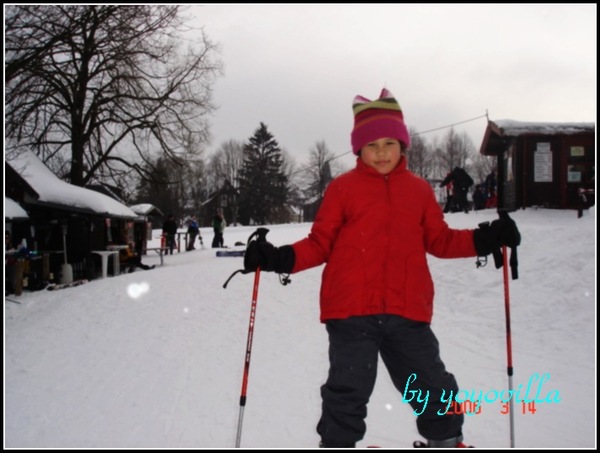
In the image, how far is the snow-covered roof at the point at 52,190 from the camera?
14.5 m

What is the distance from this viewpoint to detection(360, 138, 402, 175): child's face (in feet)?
9.20

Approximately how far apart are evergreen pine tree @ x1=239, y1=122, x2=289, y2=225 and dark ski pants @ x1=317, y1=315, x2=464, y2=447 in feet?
176

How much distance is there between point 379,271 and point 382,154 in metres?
0.71

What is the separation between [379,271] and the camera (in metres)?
2.60

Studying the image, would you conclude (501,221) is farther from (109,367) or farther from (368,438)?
(109,367)

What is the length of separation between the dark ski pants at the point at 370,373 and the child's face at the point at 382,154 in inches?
35.0

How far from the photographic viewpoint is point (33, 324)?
833 centimetres

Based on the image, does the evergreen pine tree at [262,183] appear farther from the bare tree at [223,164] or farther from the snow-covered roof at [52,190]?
the snow-covered roof at [52,190]

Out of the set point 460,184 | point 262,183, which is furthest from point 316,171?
point 460,184

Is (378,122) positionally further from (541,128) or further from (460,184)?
(460,184)

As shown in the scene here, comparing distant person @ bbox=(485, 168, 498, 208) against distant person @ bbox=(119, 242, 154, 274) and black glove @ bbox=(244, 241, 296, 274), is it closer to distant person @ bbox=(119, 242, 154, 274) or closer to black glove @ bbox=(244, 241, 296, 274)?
distant person @ bbox=(119, 242, 154, 274)

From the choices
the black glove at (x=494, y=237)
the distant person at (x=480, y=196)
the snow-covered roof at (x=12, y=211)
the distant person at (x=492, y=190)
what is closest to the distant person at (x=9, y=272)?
the snow-covered roof at (x=12, y=211)

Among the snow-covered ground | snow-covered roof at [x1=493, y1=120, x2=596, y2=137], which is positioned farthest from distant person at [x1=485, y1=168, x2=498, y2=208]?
the snow-covered ground

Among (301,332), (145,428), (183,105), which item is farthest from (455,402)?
(183,105)
